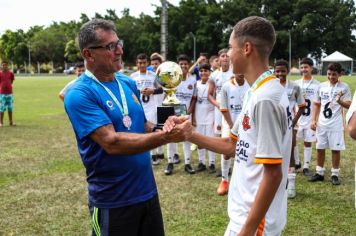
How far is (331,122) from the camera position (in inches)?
312

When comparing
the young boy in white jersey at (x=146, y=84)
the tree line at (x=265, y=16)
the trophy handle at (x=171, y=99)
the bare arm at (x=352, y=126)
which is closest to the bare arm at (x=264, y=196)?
the bare arm at (x=352, y=126)

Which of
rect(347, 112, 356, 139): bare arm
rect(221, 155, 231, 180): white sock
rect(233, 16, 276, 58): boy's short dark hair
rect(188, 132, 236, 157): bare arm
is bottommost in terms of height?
rect(221, 155, 231, 180): white sock

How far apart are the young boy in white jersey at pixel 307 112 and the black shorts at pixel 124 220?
5880 millimetres

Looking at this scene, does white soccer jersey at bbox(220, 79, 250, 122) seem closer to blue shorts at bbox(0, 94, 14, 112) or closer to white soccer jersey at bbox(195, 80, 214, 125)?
white soccer jersey at bbox(195, 80, 214, 125)

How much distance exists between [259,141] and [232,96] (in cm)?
531

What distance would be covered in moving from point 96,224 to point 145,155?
632mm

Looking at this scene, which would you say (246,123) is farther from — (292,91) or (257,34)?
(292,91)

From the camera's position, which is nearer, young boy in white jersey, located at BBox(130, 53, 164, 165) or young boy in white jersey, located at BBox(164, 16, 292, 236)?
young boy in white jersey, located at BBox(164, 16, 292, 236)

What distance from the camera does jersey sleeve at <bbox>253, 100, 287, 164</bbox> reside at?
236cm

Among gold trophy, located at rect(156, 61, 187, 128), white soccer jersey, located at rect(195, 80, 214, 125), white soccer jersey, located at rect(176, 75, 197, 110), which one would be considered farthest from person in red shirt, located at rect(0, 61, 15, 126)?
gold trophy, located at rect(156, 61, 187, 128)

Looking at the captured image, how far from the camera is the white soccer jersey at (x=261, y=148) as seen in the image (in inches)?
93.3

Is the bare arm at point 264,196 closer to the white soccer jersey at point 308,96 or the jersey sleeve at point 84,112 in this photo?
the jersey sleeve at point 84,112

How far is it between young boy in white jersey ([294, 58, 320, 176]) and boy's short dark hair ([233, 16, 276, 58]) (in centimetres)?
618

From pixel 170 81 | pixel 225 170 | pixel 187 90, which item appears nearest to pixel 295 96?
pixel 225 170
